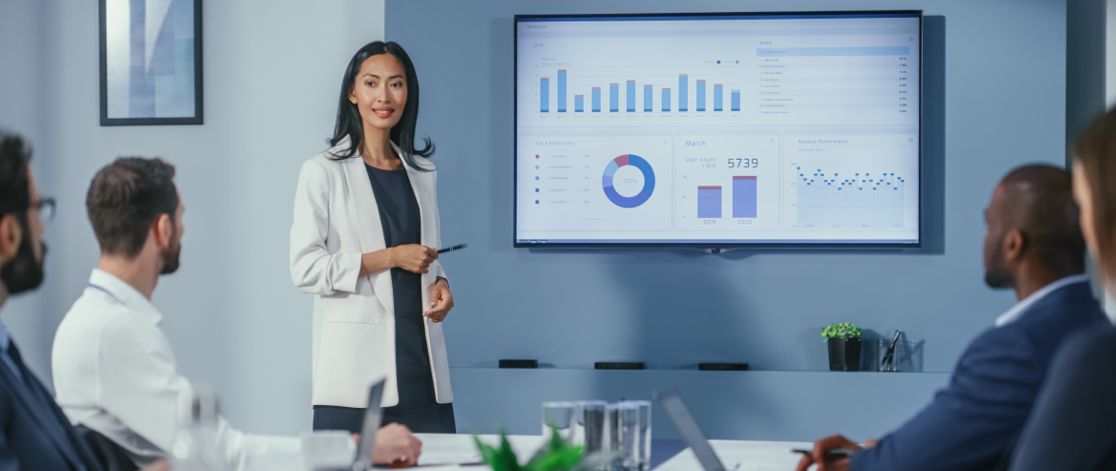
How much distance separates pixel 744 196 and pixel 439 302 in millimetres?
1490

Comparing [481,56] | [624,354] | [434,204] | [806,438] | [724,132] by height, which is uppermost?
[481,56]

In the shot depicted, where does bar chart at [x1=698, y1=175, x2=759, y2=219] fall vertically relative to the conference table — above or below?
above

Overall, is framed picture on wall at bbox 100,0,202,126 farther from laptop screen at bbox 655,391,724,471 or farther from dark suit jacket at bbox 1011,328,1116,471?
dark suit jacket at bbox 1011,328,1116,471

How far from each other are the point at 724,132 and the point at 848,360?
96 cm

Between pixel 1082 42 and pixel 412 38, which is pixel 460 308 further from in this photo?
pixel 1082 42

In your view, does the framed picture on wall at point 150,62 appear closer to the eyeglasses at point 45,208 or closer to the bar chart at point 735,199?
the bar chart at point 735,199

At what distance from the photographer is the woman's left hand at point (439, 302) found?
11.7ft

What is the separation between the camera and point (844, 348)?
445 cm

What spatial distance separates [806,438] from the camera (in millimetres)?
4480

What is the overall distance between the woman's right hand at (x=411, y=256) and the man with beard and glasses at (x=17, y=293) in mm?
1625

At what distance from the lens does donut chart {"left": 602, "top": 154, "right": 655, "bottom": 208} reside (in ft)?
15.2

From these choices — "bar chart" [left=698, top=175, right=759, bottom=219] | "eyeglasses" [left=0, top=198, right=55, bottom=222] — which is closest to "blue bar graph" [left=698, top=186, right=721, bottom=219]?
"bar chart" [left=698, top=175, right=759, bottom=219]

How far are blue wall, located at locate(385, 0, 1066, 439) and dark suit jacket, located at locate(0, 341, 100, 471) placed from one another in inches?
106

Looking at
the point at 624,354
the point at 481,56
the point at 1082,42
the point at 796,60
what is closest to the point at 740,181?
the point at 796,60
